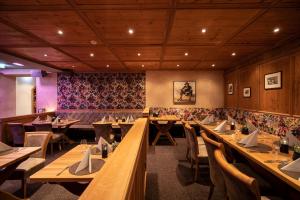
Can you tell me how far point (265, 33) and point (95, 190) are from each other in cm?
377

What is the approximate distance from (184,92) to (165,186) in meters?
4.85

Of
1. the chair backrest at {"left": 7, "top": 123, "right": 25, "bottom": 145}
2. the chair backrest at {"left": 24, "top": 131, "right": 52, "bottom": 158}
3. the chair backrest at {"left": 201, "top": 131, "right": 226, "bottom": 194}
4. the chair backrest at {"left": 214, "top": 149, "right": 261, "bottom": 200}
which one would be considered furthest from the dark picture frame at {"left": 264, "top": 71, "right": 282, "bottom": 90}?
the chair backrest at {"left": 7, "top": 123, "right": 25, "bottom": 145}

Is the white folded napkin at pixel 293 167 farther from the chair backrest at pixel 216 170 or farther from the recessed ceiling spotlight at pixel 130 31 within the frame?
the recessed ceiling spotlight at pixel 130 31

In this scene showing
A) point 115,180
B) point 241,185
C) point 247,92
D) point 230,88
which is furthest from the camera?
point 230,88

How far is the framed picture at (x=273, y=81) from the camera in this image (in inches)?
161

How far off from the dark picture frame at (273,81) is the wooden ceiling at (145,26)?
2.02 ft

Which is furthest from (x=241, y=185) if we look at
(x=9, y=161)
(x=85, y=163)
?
(x=9, y=161)

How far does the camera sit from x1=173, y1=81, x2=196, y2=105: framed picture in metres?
7.45

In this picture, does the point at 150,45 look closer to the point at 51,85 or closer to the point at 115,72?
the point at 115,72

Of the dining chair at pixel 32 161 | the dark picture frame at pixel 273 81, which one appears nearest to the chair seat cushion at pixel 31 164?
the dining chair at pixel 32 161

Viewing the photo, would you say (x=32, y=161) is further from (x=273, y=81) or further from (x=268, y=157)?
(x=273, y=81)

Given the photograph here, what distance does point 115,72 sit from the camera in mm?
7539

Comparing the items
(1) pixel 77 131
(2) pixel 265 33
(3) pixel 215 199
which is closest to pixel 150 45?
(2) pixel 265 33

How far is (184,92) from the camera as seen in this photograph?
7473 millimetres
